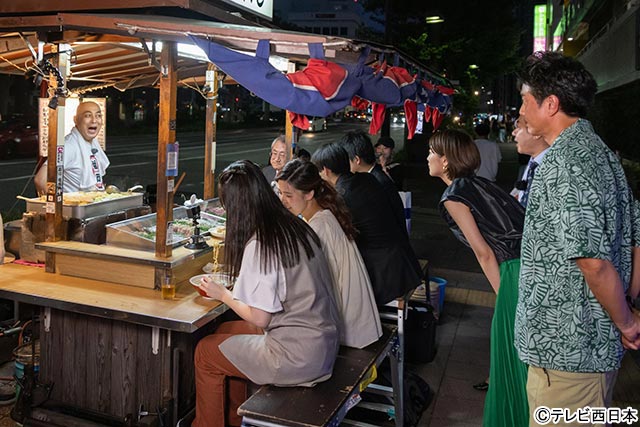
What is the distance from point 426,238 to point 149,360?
8.53 metres

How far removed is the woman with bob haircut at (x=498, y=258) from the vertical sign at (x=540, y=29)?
45666 mm

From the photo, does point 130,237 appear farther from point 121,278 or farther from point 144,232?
point 121,278

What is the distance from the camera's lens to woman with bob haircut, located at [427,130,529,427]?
3.26 metres

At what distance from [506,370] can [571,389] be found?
35.7 inches

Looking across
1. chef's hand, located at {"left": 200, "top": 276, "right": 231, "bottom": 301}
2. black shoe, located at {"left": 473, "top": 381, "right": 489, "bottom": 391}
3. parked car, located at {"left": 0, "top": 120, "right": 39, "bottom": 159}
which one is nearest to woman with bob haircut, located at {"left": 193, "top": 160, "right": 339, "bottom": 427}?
chef's hand, located at {"left": 200, "top": 276, "right": 231, "bottom": 301}

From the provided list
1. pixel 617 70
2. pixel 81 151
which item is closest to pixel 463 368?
pixel 81 151

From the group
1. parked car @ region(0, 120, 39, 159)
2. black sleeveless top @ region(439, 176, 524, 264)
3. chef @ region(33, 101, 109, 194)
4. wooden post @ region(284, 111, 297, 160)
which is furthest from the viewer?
parked car @ region(0, 120, 39, 159)

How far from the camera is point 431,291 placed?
6633 millimetres

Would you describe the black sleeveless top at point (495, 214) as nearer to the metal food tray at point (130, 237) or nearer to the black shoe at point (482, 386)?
the black shoe at point (482, 386)

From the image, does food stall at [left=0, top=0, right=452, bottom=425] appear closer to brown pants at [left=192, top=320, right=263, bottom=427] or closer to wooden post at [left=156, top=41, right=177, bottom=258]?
wooden post at [left=156, top=41, right=177, bottom=258]

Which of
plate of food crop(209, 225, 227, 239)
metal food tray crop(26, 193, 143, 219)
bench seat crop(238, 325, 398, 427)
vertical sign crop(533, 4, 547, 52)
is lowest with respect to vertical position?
bench seat crop(238, 325, 398, 427)

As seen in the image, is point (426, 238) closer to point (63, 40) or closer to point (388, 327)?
point (388, 327)

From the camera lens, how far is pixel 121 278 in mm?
4562

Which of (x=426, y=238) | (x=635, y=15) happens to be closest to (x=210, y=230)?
(x=426, y=238)
